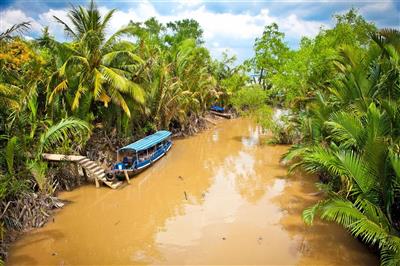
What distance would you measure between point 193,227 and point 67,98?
Answer: 818 centimetres

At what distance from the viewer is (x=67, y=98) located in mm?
13938

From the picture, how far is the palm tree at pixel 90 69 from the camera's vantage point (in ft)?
45.8

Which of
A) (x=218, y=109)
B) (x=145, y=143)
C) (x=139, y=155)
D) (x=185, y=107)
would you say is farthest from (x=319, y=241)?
(x=218, y=109)

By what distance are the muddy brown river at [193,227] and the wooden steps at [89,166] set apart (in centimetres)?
40

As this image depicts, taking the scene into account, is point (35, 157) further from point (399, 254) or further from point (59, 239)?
point (399, 254)

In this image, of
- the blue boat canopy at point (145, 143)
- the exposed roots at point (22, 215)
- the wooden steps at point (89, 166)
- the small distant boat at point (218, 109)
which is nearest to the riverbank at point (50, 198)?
the exposed roots at point (22, 215)

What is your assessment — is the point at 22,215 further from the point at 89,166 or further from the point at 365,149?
the point at 365,149

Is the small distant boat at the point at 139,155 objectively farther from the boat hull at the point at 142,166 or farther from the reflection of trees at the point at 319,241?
the reflection of trees at the point at 319,241

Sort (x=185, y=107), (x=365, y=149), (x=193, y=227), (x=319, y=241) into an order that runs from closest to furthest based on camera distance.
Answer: (x=365, y=149) → (x=319, y=241) → (x=193, y=227) → (x=185, y=107)

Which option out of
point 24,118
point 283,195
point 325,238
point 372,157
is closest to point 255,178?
point 283,195

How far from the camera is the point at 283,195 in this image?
1262cm

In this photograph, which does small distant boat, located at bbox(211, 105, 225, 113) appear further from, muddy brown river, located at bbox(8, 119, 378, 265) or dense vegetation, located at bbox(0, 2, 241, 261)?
muddy brown river, located at bbox(8, 119, 378, 265)

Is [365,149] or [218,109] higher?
[218,109]

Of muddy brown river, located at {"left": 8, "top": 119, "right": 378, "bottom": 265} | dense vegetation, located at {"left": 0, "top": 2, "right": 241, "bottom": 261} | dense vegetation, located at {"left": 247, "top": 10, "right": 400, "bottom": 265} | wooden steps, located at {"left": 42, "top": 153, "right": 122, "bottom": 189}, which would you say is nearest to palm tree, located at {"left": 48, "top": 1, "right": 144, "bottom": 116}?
dense vegetation, located at {"left": 0, "top": 2, "right": 241, "bottom": 261}
